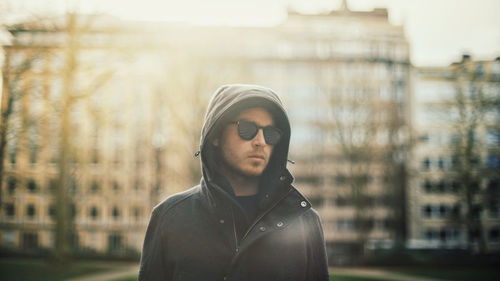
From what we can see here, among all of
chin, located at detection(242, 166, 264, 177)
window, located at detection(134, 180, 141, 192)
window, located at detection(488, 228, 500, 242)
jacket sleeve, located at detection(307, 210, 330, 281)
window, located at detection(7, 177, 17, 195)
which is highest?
chin, located at detection(242, 166, 264, 177)

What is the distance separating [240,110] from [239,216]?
0.60 m

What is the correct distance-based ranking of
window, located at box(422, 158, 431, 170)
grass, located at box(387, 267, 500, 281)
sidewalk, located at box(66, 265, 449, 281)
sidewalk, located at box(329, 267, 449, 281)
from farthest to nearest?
window, located at box(422, 158, 431, 170), grass, located at box(387, 267, 500, 281), sidewalk, located at box(329, 267, 449, 281), sidewalk, located at box(66, 265, 449, 281)

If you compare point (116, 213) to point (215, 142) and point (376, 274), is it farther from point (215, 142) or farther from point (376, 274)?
point (215, 142)

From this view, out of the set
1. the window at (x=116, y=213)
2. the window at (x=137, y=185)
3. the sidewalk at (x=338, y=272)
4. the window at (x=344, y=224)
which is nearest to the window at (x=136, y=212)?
the window at (x=116, y=213)

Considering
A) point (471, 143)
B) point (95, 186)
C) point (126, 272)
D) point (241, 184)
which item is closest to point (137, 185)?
point (95, 186)

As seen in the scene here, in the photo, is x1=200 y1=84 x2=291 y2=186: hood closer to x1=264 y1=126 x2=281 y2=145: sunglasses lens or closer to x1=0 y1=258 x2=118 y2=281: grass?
x1=264 y1=126 x2=281 y2=145: sunglasses lens

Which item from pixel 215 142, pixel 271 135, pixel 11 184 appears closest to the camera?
pixel 271 135

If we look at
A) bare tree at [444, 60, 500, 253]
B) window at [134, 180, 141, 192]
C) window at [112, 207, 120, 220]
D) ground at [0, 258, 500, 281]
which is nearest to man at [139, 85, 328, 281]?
ground at [0, 258, 500, 281]

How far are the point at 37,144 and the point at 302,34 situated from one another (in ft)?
148

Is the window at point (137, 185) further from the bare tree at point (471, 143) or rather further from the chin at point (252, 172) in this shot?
the chin at point (252, 172)

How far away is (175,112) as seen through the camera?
24.8 metres

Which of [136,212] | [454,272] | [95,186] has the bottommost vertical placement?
[136,212]

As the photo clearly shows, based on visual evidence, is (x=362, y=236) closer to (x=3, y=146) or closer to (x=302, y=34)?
(x=3, y=146)

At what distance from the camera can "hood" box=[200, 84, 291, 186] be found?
92.3 inches
